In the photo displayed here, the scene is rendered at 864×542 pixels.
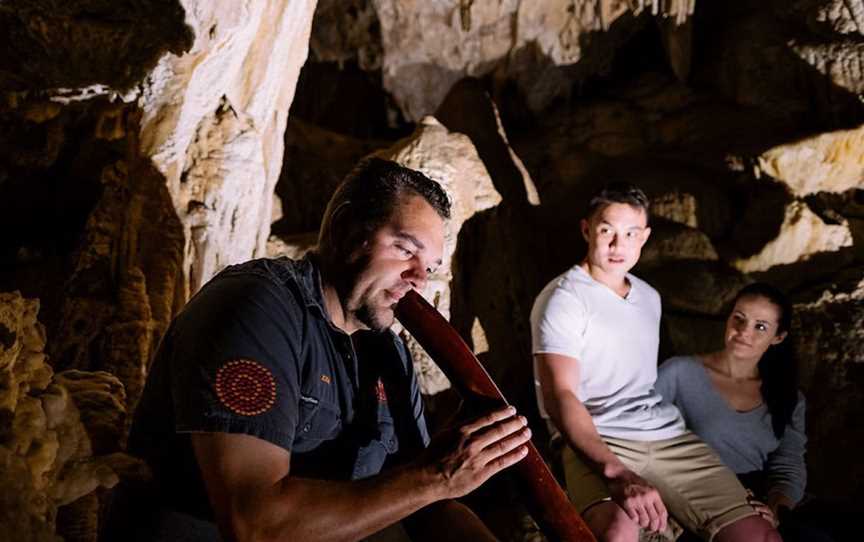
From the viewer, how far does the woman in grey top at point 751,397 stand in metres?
2.77

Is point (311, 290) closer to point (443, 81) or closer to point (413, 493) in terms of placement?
point (413, 493)

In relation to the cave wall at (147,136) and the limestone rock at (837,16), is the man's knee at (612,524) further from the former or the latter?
the limestone rock at (837,16)

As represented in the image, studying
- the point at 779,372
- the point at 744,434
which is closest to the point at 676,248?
the point at 779,372

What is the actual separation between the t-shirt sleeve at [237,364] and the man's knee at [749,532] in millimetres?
1759

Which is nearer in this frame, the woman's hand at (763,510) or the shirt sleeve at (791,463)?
the woman's hand at (763,510)

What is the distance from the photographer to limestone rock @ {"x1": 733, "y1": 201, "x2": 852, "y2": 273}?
15.8ft

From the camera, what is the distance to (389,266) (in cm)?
158

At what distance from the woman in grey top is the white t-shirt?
185 mm

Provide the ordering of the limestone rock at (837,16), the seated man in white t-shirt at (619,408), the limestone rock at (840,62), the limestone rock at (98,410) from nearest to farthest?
the limestone rock at (98,410)
the seated man in white t-shirt at (619,408)
the limestone rock at (840,62)
the limestone rock at (837,16)

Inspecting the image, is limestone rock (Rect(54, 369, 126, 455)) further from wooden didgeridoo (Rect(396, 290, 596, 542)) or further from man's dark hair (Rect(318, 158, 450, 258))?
wooden didgeridoo (Rect(396, 290, 596, 542))

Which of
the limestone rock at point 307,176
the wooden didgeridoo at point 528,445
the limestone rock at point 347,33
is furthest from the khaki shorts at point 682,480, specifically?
the limestone rock at point 347,33

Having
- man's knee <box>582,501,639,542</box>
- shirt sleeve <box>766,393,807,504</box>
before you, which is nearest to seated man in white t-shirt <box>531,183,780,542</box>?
man's knee <box>582,501,639,542</box>

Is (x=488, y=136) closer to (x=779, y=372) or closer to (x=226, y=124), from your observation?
(x=226, y=124)

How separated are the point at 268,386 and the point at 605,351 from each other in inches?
65.3
